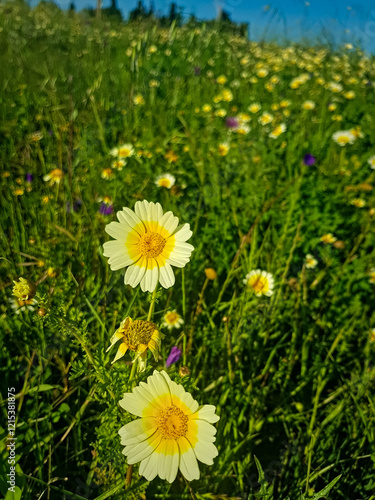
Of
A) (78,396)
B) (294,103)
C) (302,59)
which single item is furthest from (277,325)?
(302,59)

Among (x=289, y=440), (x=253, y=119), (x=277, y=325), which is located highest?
(x=253, y=119)

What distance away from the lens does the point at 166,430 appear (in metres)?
0.57

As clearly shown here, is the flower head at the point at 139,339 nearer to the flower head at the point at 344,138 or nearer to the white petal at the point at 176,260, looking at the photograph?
the white petal at the point at 176,260

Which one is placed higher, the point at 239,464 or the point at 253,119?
the point at 253,119

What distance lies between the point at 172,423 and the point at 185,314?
0.55m

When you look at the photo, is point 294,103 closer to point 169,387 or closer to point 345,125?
point 345,125

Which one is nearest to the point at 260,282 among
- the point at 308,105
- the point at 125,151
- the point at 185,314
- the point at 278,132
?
the point at 185,314

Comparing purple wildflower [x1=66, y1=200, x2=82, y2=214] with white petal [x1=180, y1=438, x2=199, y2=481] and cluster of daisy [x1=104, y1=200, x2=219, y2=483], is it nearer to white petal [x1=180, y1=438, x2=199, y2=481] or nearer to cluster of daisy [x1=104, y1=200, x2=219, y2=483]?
cluster of daisy [x1=104, y1=200, x2=219, y2=483]

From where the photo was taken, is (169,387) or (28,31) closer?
(169,387)

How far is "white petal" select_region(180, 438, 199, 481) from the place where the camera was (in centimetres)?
54

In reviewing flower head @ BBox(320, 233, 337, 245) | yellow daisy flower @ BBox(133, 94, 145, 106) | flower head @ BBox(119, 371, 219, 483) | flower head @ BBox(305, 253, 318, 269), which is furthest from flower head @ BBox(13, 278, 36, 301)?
yellow daisy flower @ BBox(133, 94, 145, 106)

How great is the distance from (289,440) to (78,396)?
0.58 m

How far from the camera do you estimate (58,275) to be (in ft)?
3.75

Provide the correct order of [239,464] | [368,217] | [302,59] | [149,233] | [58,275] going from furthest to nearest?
[302,59]
[368,217]
[58,275]
[239,464]
[149,233]
